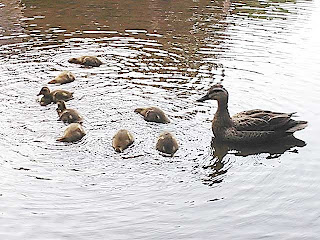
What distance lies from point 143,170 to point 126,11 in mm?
8012

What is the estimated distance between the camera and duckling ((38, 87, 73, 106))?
22.2 feet

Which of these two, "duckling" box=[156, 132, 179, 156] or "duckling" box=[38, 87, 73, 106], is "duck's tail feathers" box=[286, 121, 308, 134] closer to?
"duckling" box=[156, 132, 179, 156]

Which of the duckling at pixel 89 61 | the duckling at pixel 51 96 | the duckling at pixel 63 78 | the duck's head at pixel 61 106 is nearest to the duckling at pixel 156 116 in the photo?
the duck's head at pixel 61 106

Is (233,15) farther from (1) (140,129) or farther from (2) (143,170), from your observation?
(2) (143,170)

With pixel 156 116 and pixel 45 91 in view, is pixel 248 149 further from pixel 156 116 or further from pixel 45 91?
pixel 45 91

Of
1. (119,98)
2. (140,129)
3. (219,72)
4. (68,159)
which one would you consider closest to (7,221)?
(68,159)

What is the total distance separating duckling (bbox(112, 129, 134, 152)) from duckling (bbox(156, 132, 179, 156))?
0.32 metres

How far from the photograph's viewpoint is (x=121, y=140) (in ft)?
18.2

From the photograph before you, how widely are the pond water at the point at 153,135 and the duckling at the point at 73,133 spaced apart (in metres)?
0.10

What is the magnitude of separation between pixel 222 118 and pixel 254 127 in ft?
1.25

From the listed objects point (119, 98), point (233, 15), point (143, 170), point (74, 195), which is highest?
point (233, 15)

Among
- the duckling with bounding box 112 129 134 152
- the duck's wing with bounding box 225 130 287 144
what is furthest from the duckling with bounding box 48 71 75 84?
the duck's wing with bounding box 225 130 287 144

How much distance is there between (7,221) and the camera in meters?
4.31

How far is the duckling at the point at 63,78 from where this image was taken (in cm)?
748
